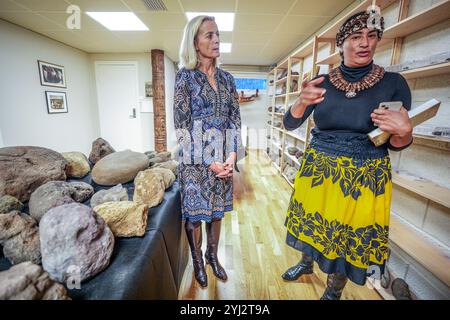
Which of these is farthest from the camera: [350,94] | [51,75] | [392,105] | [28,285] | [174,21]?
[51,75]

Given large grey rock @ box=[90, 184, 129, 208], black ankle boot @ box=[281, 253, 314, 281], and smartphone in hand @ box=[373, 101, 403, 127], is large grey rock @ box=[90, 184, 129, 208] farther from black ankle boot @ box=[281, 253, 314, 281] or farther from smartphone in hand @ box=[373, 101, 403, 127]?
smartphone in hand @ box=[373, 101, 403, 127]

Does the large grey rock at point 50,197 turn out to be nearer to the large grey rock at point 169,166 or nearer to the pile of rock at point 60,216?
the pile of rock at point 60,216

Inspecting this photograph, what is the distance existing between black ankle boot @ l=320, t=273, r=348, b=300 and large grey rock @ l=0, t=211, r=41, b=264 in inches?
49.5

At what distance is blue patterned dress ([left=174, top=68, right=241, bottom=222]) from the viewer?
1081 mm

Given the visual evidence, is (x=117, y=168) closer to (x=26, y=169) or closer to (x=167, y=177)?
(x=167, y=177)

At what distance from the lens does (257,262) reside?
1.58 meters

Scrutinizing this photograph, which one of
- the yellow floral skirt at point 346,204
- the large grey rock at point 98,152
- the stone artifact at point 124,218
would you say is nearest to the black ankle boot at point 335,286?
the yellow floral skirt at point 346,204

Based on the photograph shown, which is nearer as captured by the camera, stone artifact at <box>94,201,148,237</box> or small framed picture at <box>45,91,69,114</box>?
stone artifact at <box>94,201,148,237</box>

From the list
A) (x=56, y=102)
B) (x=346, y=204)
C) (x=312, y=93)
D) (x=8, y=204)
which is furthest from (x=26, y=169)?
(x=56, y=102)

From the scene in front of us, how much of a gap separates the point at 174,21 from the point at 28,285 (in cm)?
308

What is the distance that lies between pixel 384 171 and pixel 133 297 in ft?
3.37

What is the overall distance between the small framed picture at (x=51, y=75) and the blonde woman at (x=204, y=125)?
3.45 m

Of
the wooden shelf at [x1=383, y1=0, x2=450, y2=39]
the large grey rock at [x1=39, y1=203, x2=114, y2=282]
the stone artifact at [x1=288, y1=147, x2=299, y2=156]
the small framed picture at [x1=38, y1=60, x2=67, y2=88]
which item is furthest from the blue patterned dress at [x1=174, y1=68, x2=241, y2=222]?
the small framed picture at [x1=38, y1=60, x2=67, y2=88]

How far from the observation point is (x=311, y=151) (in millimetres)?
1046
